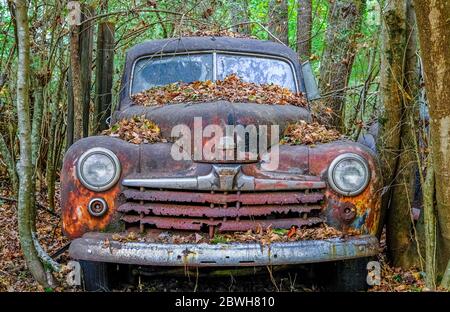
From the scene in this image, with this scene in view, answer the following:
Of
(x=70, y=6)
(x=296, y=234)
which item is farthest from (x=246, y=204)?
(x=70, y=6)

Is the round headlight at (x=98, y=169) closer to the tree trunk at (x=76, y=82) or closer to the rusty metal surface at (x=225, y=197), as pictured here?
the rusty metal surface at (x=225, y=197)

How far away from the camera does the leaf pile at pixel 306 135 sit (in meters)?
3.73

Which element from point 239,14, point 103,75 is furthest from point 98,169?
point 239,14

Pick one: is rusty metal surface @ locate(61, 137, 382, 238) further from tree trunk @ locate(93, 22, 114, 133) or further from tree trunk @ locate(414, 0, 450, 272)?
tree trunk @ locate(93, 22, 114, 133)

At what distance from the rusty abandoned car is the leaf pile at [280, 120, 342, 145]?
0.16 m

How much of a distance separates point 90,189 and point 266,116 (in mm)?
1398

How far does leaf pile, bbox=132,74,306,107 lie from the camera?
425cm

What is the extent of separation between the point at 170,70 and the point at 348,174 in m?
2.08

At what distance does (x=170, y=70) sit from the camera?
4.75m

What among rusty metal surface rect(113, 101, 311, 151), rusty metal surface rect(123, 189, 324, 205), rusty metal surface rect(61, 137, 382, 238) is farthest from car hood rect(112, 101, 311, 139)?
rusty metal surface rect(123, 189, 324, 205)

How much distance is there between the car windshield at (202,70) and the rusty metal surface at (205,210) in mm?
1671

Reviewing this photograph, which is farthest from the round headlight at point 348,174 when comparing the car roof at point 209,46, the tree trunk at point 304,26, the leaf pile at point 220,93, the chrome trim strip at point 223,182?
the tree trunk at point 304,26

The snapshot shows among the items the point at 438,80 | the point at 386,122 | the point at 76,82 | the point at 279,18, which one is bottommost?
the point at 386,122

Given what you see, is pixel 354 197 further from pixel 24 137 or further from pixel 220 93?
pixel 24 137
